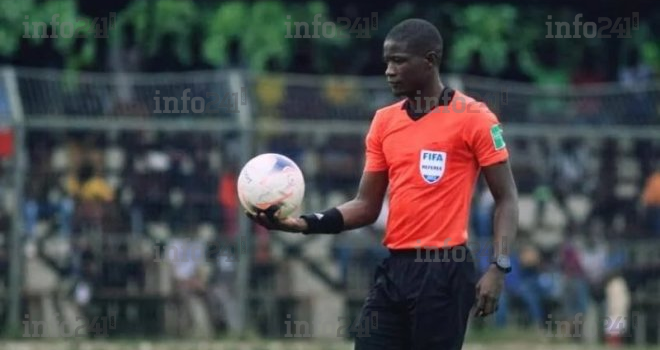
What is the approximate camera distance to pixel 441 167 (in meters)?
8.09

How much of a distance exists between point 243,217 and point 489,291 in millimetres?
9841

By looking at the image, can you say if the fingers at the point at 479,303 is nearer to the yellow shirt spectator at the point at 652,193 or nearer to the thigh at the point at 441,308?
the thigh at the point at 441,308

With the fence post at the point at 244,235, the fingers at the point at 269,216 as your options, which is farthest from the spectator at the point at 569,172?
the fingers at the point at 269,216

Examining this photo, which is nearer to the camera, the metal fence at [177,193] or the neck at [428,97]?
the neck at [428,97]

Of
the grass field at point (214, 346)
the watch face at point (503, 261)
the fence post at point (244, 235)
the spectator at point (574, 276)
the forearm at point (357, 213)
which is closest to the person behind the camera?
the watch face at point (503, 261)


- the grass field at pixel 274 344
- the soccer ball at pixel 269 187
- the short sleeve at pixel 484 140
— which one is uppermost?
the short sleeve at pixel 484 140

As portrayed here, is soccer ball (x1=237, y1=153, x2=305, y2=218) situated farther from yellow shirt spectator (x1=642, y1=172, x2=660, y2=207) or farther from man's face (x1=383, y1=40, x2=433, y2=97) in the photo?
yellow shirt spectator (x1=642, y1=172, x2=660, y2=207)

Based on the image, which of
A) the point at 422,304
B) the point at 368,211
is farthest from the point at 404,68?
the point at 422,304

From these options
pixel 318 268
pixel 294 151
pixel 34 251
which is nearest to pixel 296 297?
pixel 318 268

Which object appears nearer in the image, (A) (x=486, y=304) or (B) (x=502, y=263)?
(A) (x=486, y=304)

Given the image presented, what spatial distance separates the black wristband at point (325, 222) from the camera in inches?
329

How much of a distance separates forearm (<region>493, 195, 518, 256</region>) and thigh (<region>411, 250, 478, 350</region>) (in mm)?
228

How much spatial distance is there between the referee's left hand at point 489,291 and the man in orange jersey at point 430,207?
0.4 inches

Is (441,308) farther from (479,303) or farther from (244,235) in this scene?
(244,235)
